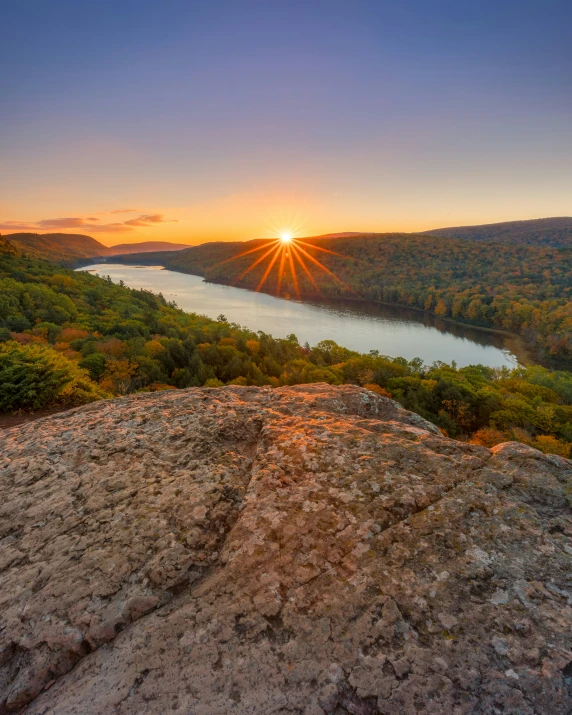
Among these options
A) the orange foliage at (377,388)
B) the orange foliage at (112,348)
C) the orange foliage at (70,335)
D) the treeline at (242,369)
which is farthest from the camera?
the orange foliage at (377,388)

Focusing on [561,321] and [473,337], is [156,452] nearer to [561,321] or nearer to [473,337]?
[473,337]

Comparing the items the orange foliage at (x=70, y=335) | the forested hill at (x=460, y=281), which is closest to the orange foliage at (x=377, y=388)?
the orange foliage at (x=70, y=335)

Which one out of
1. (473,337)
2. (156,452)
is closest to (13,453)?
(156,452)

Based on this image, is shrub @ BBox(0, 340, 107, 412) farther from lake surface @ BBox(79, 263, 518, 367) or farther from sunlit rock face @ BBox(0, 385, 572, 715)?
lake surface @ BBox(79, 263, 518, 367)

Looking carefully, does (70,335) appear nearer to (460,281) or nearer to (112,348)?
(112,348)

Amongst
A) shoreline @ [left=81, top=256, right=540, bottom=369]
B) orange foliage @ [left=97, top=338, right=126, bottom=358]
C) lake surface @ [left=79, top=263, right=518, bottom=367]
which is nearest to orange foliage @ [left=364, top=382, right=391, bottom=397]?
orange foliage @ [left=97, top=338, right=126, bottom=358]

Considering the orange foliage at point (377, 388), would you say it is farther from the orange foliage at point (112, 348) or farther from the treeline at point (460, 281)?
the treeline at point (460, 281)
